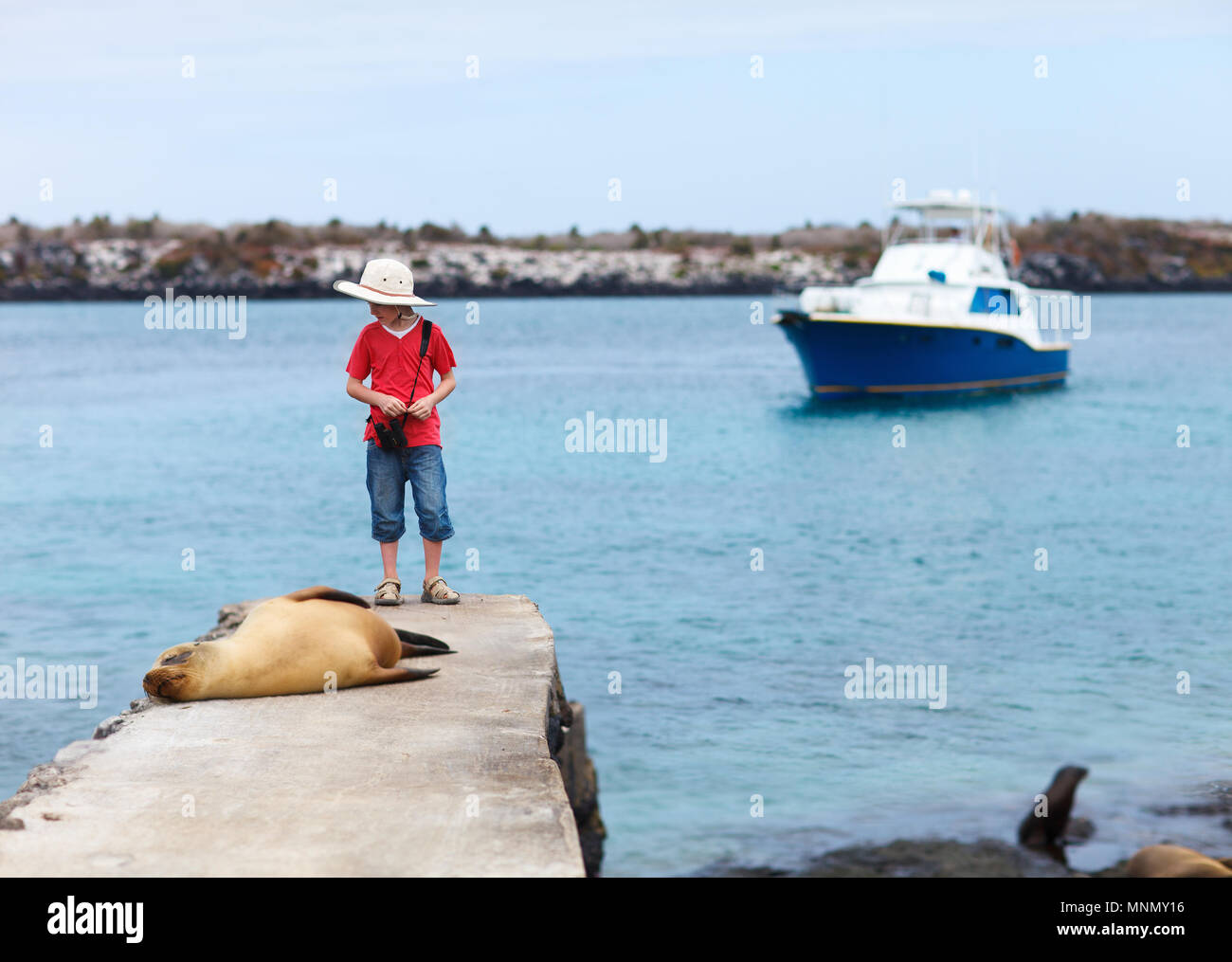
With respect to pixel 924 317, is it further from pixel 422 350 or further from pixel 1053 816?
pixel 422 350

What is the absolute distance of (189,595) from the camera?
60.6ft

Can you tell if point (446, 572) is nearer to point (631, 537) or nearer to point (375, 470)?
point (631, 537)

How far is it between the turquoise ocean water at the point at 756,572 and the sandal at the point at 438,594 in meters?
2.72

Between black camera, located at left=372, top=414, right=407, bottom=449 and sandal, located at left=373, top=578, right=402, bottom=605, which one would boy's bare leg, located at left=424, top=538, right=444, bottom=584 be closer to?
sandal, located at left=373, top=578, right=402, bottom=605

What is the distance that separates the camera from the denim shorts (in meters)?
7.31

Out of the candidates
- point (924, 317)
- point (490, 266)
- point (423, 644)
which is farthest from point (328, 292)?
point (423, 644)

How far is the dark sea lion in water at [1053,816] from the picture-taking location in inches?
356

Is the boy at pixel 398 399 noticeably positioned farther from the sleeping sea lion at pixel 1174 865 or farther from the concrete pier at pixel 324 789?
the sleeping sea lion at pixel 1174 865

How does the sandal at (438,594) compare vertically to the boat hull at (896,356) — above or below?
below

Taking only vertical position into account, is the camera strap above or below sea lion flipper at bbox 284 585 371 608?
above

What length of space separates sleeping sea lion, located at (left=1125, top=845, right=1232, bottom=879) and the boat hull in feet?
97.5

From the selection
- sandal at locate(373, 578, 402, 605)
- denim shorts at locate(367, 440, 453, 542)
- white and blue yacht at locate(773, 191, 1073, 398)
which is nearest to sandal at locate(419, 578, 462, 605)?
sandal at locate(373, 578, 402, 605)

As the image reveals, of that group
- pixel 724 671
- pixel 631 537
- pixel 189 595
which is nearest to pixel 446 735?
pixel 724 671

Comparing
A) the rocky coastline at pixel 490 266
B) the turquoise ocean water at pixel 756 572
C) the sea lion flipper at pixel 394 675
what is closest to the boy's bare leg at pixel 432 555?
the sea lion flipper at pixel 394 675
